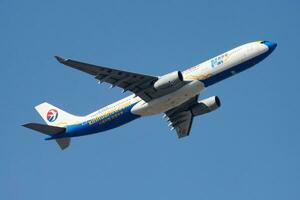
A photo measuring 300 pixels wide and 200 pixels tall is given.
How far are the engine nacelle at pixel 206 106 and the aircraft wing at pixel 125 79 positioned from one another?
741 cm

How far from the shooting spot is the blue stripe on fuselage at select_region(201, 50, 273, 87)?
192 ft

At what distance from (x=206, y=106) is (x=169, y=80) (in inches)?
353

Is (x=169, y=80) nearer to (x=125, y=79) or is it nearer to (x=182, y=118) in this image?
(x=125, y=79)

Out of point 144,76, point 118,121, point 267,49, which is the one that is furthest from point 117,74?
point 267,49

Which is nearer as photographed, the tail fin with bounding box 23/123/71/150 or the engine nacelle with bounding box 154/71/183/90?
the engine nacelle with bounding box 154/71/183/90

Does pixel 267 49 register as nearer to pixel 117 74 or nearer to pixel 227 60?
pixel 227 60

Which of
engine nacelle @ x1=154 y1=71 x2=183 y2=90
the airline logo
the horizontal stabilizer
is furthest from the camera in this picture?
the airline logo

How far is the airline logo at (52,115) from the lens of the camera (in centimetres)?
6875

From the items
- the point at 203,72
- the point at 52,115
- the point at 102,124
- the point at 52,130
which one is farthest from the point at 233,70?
the point at 52,115

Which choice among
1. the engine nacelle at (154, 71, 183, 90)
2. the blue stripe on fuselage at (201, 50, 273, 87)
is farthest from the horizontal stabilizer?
the blue stripe on fuselage at (201, 50, 273, 87)

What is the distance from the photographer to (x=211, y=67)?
5853 centimetres

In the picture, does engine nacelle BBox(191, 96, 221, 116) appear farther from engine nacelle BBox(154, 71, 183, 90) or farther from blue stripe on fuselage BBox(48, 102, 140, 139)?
engine nacelle BBox(154, 71, 183, 90)

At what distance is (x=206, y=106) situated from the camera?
211ft

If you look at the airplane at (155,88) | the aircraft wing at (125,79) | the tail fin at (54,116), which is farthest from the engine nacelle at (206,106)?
the tail fin at (54,116)
